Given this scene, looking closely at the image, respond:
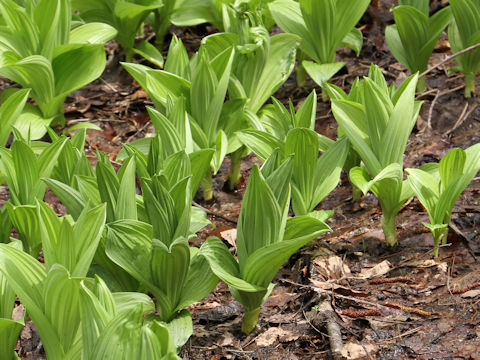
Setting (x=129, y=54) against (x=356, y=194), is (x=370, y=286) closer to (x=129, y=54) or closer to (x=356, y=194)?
(x=356, y=194)

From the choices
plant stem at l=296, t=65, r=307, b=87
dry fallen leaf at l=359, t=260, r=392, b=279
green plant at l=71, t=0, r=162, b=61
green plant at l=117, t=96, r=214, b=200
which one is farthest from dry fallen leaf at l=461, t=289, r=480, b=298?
green plant at l=71, t=0, r=162, b=61

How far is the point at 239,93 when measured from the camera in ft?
10.7

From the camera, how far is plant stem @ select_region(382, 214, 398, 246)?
2.69 metres

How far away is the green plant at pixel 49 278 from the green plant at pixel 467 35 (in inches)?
80.7

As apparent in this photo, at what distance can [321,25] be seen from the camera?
3387 millimetres

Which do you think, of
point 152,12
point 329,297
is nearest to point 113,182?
point 329,297

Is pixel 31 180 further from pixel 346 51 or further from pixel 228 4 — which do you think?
pixel 346 51

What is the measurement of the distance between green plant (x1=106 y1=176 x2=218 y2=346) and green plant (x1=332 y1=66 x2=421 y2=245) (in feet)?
2.37

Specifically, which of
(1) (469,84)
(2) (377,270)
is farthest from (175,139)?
(1) (469,84)

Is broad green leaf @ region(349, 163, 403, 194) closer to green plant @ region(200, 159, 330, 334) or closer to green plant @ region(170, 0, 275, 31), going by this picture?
green plant @ region(200, 159, 330, 334)

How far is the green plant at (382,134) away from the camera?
258cm

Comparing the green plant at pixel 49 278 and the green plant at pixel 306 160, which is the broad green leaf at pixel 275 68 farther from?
the green plant at pixel 49 278

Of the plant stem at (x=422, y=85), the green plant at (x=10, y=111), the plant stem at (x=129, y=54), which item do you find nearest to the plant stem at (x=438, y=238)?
the plant stem at (x=422, y=85)

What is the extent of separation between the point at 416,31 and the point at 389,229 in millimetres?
1183
